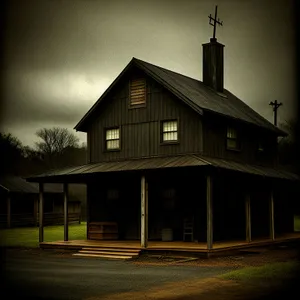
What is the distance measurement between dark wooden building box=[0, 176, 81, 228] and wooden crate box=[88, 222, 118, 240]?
16.3 metres

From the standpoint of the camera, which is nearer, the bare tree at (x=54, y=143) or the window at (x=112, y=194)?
the window at (x=112, y=194)

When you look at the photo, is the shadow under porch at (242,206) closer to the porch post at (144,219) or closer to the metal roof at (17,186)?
the porch post at (144,219)

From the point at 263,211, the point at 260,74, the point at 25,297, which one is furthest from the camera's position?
the point at 263,211

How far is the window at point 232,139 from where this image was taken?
2472cm

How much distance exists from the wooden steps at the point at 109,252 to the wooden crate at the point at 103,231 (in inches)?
106

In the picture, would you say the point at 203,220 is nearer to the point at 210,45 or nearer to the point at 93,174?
the point at 93,174

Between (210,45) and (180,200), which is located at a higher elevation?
(210,45)

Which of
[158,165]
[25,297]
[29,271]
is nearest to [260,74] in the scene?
[25,297]

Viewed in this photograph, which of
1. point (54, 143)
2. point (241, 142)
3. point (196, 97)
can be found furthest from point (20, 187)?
point (54, 143)

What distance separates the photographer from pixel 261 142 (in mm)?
28188

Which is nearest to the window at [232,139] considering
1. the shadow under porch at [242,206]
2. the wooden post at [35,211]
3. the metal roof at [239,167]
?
the metal roof at [239,167]

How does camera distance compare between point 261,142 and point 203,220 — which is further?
point 261,142

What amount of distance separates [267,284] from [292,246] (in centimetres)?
1300

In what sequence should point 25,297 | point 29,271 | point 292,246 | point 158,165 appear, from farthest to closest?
point 292,246, point 158,165, point 29,271, point 25,297
